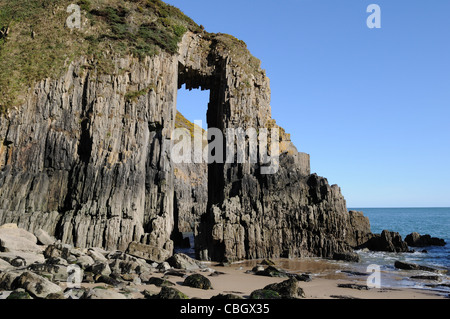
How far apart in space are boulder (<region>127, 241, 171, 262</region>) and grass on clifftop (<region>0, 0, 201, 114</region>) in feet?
57.7

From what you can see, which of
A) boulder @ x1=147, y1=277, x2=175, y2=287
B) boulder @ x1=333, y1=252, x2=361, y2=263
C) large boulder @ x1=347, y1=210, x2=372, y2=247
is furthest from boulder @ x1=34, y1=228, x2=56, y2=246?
large boulder @ x1=347, y1=210, x2=372, y2=247

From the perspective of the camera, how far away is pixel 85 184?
27.4m

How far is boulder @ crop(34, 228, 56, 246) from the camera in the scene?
75.4ft

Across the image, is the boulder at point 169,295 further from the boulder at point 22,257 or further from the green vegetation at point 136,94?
the green vegetation at point 136,94

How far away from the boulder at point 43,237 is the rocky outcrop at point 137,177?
1250 mm

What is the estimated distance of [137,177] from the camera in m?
29.0

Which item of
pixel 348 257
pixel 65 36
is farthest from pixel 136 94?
pixel 348 257

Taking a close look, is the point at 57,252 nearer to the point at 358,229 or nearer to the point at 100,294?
the point at 100,294

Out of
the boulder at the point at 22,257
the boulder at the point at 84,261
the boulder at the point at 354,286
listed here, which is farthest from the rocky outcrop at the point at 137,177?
the boulder at the point at 354,286

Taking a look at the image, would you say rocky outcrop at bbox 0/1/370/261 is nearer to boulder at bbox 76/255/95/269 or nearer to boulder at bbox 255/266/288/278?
boulder at bbox 76/255/95/269

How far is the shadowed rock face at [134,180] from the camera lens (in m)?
26.4

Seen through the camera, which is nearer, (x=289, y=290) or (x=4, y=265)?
(x=289, y=290)

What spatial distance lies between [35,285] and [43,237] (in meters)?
12.6

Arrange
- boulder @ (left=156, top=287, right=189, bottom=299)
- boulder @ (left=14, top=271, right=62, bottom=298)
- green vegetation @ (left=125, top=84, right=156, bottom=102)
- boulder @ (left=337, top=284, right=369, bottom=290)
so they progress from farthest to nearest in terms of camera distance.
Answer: green vegetation @ (left=125, top=84, right=156, bottom=102) < boulder @ (left=337, top=284, right=369, bottom=290) < boulder @ (left=156, top=287, right=189, bottom=299) < boulder @ (left=14, top=271, right=62, bottom=298)
